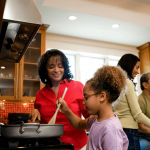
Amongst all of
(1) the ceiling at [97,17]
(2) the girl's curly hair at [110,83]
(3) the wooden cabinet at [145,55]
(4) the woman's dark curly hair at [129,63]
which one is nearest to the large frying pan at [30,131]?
(2) the girl's curly hair at [110,83]

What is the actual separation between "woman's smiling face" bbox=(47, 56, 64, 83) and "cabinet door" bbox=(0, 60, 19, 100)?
219 cm

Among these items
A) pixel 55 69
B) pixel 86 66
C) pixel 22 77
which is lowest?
pixel 55 69

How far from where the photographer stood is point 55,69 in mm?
1320

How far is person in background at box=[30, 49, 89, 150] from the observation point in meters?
1.24

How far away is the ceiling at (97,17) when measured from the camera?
309cm

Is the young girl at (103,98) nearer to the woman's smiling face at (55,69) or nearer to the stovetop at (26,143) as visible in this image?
the stovetop at (26,143)

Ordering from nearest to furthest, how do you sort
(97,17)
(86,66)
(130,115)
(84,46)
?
(130,115) → (97,17) → (84,46) → (86,66)

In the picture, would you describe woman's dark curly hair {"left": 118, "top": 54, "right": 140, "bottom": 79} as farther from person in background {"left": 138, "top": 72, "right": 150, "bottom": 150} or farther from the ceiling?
the ceiling

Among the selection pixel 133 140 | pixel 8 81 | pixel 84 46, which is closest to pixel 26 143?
pixel 133 140

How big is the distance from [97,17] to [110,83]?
2575 mm

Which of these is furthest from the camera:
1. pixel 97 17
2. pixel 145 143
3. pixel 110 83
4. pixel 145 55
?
pixel 145 55

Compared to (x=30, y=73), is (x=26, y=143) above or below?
below

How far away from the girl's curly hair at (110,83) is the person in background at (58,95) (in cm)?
36

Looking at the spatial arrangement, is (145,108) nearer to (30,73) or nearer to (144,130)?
(144,130)
